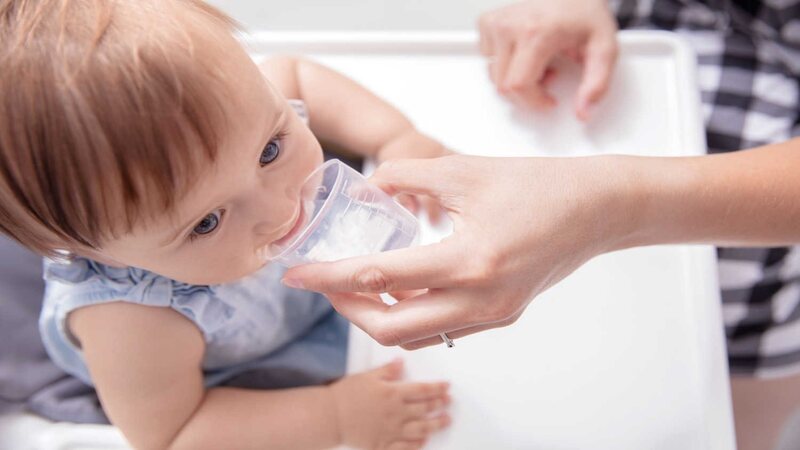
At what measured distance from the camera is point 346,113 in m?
0.75

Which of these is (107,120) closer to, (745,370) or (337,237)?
(337,237)

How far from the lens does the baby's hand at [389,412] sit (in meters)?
0.61

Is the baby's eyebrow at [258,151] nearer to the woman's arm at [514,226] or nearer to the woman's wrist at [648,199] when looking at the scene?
the woman's arm at [514,226]

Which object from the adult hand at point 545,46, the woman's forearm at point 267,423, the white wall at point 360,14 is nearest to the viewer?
the woman's forearm at point 267,423

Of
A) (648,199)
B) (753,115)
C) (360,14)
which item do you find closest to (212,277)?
(648,199)

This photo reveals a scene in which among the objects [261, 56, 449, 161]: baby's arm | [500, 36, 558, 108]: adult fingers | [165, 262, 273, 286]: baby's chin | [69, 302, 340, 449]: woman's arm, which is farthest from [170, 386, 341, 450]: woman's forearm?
[500, 36, 558, 108]: adult fingers

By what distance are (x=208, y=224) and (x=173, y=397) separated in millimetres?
199

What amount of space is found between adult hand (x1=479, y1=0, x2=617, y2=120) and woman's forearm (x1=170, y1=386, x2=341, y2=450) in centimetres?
35

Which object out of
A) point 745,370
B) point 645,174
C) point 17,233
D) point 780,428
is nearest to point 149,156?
point 17,233

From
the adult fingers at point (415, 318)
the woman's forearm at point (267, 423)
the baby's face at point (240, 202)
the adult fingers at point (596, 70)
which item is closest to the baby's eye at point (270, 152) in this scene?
the baby's face at point (240, 202)

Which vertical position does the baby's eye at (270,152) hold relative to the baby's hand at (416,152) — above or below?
above

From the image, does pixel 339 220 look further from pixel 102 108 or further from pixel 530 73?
pixel 530 73

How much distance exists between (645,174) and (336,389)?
1.03 ft

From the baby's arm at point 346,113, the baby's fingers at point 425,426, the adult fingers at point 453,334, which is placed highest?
the baby's arm at point 346,113
